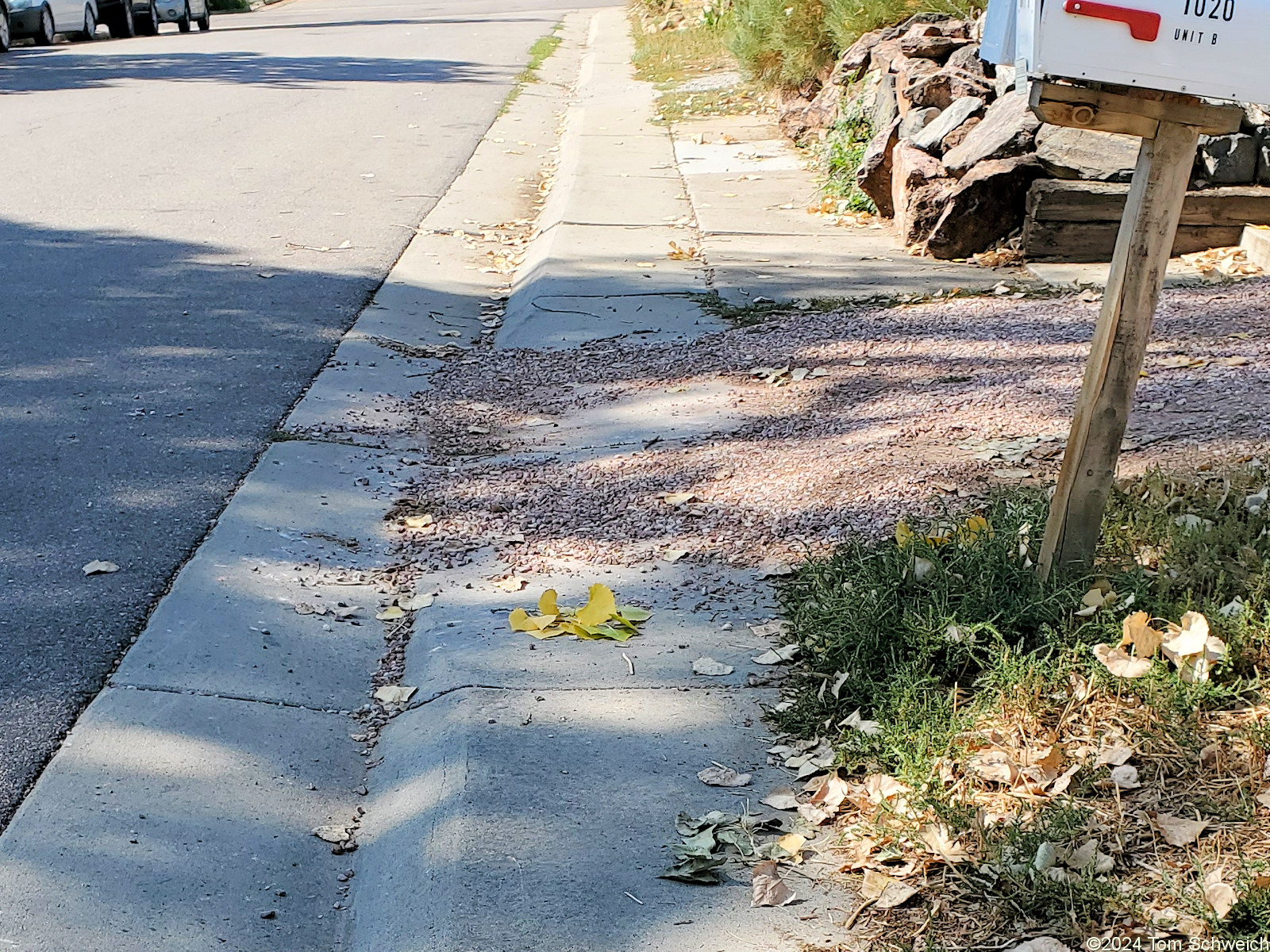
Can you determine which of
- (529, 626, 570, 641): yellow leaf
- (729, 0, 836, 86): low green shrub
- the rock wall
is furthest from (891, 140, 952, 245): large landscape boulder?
(529, 626, 570, 641): yellow leaf

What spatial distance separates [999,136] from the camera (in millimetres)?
7551

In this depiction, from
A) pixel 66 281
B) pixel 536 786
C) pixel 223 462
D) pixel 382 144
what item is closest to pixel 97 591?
pixel 223 462

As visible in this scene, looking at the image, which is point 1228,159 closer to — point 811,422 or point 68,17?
point 811,422

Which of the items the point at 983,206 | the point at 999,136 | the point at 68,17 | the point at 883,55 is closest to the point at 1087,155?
the point at 999,136

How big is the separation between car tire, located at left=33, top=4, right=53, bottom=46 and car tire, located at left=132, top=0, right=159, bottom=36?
3541 millimetres

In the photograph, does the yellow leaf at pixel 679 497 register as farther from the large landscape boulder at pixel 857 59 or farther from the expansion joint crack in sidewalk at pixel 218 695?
the large landscape boulder at pixel 857 59

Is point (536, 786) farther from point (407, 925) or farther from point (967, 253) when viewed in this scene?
point (967, 253)

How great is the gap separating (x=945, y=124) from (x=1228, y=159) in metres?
1.80

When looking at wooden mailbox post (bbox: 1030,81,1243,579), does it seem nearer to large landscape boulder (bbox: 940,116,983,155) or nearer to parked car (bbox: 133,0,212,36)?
large landscape boulder (bbox: 940,116,983,155)

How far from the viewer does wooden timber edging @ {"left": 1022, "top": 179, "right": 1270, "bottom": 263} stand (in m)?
7.14

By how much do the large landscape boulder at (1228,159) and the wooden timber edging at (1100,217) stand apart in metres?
0.08

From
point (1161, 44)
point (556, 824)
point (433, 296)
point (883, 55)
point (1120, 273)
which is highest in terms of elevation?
point (1161, 44)

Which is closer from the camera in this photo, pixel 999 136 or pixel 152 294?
pixel 152 294

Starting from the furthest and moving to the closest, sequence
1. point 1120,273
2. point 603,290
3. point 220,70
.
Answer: point 220,70
point 603,290
point 1120,273
